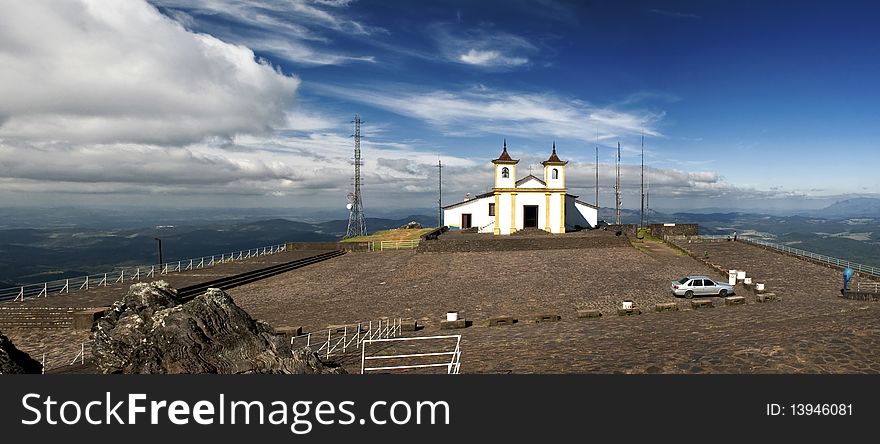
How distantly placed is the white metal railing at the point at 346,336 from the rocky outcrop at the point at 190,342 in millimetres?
4256

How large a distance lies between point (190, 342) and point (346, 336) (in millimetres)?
7126

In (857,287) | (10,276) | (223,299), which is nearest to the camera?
(223,299)

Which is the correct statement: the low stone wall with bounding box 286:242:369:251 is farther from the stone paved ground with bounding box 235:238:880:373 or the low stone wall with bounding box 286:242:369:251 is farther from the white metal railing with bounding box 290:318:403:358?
the white metal railing with bounding box 290:318:403:358

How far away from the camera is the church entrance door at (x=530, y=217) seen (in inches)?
1756

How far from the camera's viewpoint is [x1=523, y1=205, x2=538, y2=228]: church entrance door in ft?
146

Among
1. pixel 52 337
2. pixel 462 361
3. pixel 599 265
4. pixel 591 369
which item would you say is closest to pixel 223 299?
pixel 462 361

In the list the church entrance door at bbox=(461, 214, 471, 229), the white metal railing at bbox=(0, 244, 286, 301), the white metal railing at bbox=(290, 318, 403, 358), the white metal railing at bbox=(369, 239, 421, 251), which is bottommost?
the white metal railing at bbox=(290, 318, 403, 358)

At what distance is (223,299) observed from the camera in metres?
7.76

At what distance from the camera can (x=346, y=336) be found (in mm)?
13680

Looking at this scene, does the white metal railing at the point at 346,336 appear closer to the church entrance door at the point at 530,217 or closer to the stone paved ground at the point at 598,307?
the stone paved ground at the point at 598,307

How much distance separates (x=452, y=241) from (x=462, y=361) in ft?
78.1

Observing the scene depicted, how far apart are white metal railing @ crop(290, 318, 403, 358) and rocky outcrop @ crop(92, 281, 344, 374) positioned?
4.26 m

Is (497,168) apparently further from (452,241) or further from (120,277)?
(120,277)

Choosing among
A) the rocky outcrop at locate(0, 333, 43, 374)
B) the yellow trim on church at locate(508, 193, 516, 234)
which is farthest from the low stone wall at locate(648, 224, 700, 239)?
the rocky outcrop at locate(0, 333, 43, 374)
